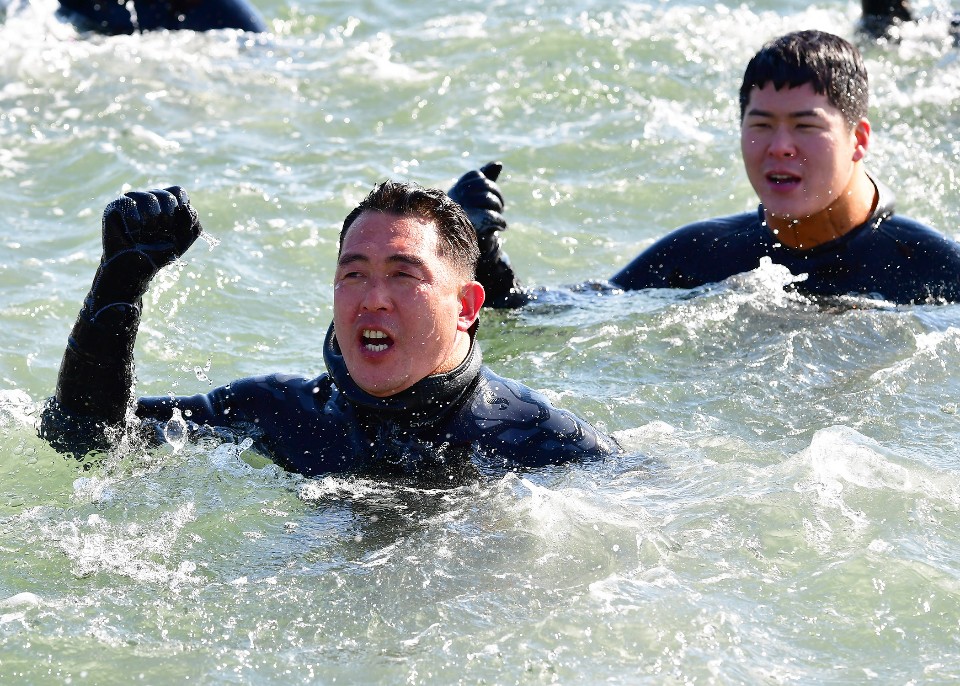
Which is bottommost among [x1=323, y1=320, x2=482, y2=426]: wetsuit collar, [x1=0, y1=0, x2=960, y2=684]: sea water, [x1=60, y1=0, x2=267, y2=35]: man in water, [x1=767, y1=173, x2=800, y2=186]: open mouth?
[x1=0, y1=0, x2=960, y2=684]: sea water

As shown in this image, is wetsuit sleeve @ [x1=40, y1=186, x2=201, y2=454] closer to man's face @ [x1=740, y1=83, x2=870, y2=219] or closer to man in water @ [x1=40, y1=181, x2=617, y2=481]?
man in water @ [x1=40, y1=181, x2=617, y2=481]

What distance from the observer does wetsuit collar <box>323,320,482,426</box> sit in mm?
4188

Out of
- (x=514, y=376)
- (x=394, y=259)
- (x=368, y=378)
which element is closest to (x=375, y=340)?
(x=368, y=378)

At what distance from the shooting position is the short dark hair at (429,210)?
169 inches

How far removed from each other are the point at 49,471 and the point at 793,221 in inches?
126

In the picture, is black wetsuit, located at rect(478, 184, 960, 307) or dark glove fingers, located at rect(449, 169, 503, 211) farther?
black wetsuit, located at rect(478, 184, 960, 307)

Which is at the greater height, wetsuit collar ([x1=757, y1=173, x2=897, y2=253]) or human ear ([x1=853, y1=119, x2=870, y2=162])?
human ear ([x1=853, y1=119, x2=870, y2=162])

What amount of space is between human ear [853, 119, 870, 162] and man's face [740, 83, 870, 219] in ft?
0.31

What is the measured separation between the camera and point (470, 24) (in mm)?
11492

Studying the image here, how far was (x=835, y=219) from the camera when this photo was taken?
6.05 metres

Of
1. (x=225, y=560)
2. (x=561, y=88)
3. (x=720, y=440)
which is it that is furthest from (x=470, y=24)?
(x=225, y=560)

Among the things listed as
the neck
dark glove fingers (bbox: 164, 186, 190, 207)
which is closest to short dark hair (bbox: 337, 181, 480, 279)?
dark glove fingers (bbox: 164, 186, 190, 207)

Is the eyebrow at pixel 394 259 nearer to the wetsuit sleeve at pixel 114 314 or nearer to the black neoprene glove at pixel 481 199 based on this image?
the wetsuit sleeve at pixel 114 314

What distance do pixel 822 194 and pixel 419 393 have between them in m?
2.47
